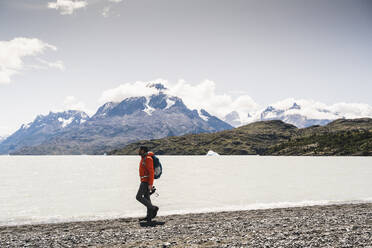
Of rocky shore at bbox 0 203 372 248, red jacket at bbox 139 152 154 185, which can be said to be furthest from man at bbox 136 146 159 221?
rocky shore at bbox 0 203 372 248

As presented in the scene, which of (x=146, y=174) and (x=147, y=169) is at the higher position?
(x=147, y=169)

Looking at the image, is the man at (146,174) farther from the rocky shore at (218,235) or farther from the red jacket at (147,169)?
the rocky shore at (218,235)

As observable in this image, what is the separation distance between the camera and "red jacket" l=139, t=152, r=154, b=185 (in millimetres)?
21938

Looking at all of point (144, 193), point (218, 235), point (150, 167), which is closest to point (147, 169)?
point (150, 167)

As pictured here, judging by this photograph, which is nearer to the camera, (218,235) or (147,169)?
(218,235)

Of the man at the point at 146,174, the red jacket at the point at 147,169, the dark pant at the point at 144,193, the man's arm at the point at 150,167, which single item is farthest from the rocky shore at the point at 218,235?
the red jacket at the point at 147,169

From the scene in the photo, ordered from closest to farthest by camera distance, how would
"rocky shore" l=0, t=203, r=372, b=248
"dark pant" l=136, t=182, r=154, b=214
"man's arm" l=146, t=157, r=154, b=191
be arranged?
1. "rocky shore" l=0, t=203, r=372, b=248
2. "man's arm" l=146, t=157, r=154, b=191
3. "dark pant" l=136, t=182, r=154, b=214

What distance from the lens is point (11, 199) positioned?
44.4 meters

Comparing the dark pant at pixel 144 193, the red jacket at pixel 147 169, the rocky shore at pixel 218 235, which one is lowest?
the rocky shore at pixel 218 235

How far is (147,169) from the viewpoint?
2217 cm

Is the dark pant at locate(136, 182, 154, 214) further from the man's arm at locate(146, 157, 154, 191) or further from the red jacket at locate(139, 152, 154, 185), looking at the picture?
the man's arm at locate(146, 157, 154, 191)

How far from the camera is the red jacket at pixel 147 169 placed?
21938mm

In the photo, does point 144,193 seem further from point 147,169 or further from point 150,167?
point 150,167

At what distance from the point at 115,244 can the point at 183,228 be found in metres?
5.71
